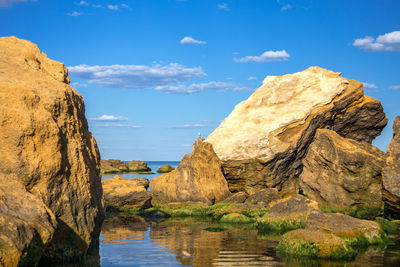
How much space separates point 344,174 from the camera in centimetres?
3262

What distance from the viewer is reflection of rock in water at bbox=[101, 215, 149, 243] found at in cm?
2430

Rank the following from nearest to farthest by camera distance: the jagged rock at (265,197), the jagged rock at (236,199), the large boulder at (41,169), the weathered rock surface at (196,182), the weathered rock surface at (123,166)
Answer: the large boulder at (41,169) → the jagged rock at (265,197) → the jagged rock at (236,199) → the weathered rock surface at (196,182) → the weathered rock surface at (123,166)

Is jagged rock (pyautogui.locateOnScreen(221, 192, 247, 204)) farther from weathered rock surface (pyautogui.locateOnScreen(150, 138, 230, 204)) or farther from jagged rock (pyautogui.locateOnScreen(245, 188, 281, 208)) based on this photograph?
weathered rock surface (pyautogui.locateOnScreen(150, 138, 230, 204))

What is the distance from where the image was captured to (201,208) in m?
35.2

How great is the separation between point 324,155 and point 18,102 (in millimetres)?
23513

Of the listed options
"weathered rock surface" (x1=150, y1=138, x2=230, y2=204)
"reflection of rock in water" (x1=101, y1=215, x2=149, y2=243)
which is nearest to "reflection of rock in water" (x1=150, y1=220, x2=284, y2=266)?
"reflection of rock in water" (x1=101, y1=215, x2=149, y2=243)

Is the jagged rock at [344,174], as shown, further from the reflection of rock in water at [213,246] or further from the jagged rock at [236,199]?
the reflection of rock in water at [213,246]

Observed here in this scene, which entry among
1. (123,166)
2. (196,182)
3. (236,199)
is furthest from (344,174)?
(123,166)

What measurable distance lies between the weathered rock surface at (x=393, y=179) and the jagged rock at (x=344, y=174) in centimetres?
351

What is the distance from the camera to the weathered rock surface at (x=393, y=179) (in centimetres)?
2612

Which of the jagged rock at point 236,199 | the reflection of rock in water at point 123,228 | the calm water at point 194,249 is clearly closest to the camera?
the calm water at point 194,249

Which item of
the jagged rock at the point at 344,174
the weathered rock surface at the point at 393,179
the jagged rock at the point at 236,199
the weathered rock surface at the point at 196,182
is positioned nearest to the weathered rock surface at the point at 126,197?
the weathered rock surface at the point at 196,182

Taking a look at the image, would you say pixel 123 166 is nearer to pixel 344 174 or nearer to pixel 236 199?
pixel 236 199

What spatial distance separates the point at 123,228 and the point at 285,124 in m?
18.7
